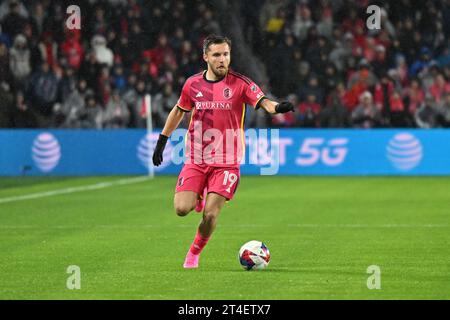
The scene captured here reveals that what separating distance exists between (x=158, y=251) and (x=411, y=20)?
18224 mm

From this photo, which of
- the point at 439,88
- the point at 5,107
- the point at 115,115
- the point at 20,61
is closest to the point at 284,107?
the point at 439,88

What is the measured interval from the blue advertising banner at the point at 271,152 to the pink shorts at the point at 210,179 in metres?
14.5

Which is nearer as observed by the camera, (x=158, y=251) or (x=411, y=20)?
(x=158, y=251)

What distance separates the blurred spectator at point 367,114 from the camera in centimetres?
2748

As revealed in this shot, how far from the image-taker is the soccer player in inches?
444

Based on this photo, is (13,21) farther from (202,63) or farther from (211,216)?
(211,216)

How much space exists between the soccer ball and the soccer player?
1.36ft

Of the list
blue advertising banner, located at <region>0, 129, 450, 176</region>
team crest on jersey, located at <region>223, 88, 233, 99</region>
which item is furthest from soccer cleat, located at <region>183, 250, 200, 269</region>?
blue advertising banner, located at <region>0, 129, 450, 176</region>

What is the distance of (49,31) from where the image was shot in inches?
1168

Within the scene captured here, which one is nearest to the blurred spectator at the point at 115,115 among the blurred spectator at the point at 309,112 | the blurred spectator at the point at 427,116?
the blurred spectator at the point at 309,112
